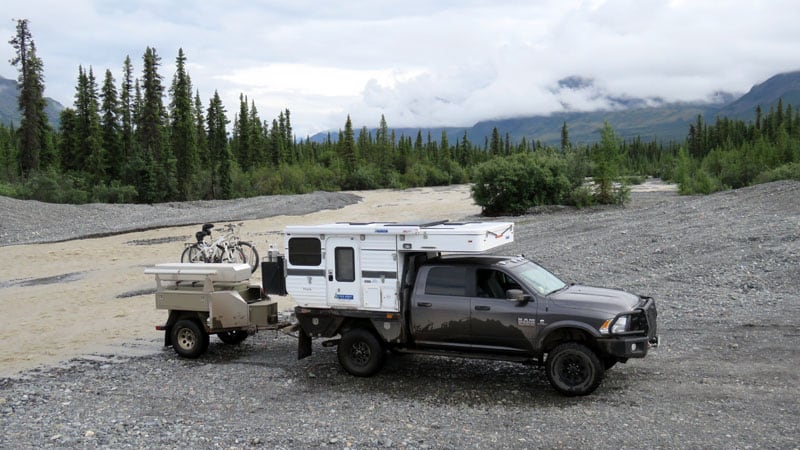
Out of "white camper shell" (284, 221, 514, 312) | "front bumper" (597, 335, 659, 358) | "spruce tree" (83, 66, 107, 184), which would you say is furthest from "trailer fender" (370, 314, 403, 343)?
"spruce tree" (83, 66, 107, 184)

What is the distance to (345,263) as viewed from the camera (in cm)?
1009

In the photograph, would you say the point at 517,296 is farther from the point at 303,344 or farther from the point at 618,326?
the point at 303,344

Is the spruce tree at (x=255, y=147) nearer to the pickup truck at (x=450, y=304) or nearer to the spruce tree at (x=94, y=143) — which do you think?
the spruce tree at (x=94, y=143)

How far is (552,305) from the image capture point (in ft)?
29.0

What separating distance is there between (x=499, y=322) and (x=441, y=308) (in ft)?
2.91

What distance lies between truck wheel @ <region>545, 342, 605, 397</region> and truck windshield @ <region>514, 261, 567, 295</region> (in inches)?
36.5

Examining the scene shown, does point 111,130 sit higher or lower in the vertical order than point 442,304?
higher

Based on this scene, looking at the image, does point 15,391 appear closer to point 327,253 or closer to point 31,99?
point 327,253

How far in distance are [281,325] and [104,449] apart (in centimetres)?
427

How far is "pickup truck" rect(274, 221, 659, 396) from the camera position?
28.5ft

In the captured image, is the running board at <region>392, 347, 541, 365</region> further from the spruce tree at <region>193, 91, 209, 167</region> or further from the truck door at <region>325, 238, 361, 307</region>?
the spruce tree at <region>193, 91, 209, 167</region>

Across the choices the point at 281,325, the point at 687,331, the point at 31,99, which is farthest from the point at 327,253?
the point at 31,99

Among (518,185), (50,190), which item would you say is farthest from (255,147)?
(518,185)

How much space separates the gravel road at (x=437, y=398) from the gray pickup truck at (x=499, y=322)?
496 millimetres
